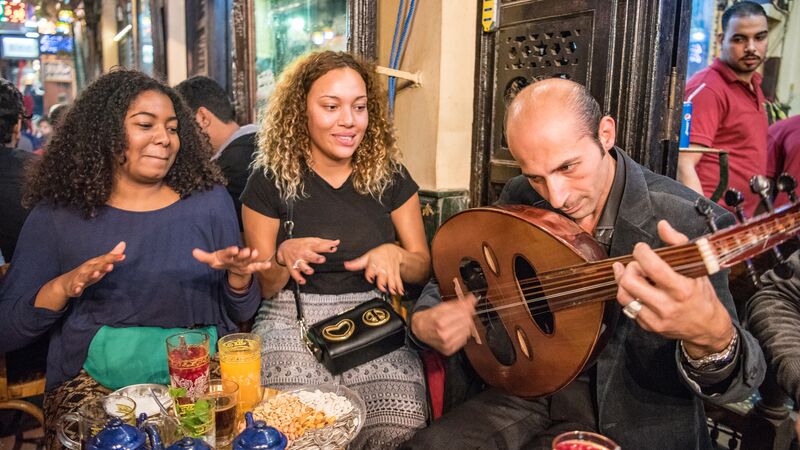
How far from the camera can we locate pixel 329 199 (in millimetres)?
2635

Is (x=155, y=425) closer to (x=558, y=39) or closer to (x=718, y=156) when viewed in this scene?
(x=558, y=39)

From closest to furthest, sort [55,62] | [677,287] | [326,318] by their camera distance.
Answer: [677,287] → [326,318] → [55,62]

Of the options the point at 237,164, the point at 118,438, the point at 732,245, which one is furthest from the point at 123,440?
the point at 237,164

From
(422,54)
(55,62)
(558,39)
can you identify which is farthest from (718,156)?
(55,62)

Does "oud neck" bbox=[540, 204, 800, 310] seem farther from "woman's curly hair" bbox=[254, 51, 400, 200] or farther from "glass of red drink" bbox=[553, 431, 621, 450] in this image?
"woman's curly hair" bbox=[254, 51, 400, 200]

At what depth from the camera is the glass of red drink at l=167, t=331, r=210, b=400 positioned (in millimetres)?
1852

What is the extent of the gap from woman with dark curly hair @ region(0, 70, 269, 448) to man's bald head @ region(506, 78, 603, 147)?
110 centimetres

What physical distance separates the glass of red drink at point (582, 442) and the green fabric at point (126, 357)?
5.32 feet

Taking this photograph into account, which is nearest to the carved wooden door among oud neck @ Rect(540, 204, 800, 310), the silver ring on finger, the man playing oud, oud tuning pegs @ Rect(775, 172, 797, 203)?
the man playing oud

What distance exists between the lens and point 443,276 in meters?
2.16

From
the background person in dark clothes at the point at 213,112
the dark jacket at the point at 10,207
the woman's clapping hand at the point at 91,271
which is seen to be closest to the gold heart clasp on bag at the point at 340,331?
the woman's clapping hand at the point at 91,271

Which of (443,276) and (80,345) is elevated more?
(443,276)

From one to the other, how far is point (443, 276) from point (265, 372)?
2.66ft

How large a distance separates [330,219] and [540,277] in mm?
1197
